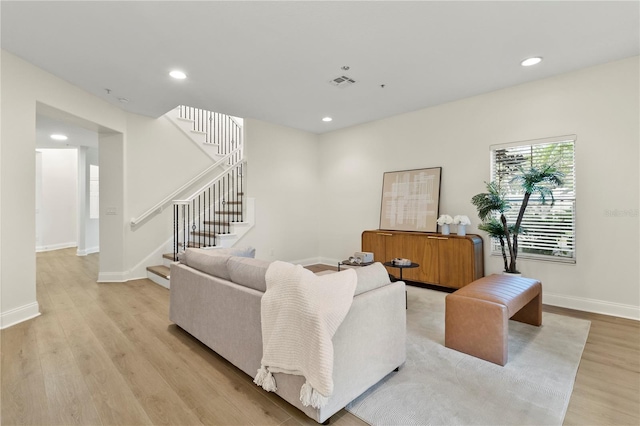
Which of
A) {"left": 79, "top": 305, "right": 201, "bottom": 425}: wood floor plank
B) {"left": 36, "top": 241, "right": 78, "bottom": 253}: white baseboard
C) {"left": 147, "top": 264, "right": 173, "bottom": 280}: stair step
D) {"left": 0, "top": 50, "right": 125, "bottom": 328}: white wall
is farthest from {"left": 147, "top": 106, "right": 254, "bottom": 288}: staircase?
{"left": 36, "top": 241, "right": 78, "bottom": 253}: white baseboard

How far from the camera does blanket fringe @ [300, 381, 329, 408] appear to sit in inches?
61.1

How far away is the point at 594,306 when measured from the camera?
11.5 ft

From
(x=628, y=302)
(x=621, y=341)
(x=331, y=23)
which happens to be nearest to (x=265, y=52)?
(x=331, y=23)

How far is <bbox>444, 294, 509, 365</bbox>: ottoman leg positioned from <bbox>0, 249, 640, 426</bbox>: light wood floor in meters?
0.50

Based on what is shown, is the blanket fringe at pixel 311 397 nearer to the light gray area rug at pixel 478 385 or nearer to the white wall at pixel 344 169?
the light gray area rug at pixel 478 385

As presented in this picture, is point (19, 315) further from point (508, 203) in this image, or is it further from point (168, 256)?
point (508, 203)

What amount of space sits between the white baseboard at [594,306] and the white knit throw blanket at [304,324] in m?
3.39

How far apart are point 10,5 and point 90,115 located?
1997mm

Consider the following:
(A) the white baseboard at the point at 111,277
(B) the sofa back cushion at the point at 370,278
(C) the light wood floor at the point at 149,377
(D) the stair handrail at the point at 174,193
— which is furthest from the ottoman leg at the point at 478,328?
(A) the white baseboard at the point at 111,277

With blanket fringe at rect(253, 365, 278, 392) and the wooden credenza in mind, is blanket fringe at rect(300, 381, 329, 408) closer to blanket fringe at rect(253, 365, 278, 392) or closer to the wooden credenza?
blanket fringe at rect(253, 365, 278, 392)

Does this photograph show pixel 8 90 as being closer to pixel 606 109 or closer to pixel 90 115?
pixel 90 115

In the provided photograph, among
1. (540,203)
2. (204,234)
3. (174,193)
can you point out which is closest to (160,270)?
(204,234)

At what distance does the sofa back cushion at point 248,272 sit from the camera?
6.78 ft

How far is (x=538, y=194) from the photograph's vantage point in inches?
152
